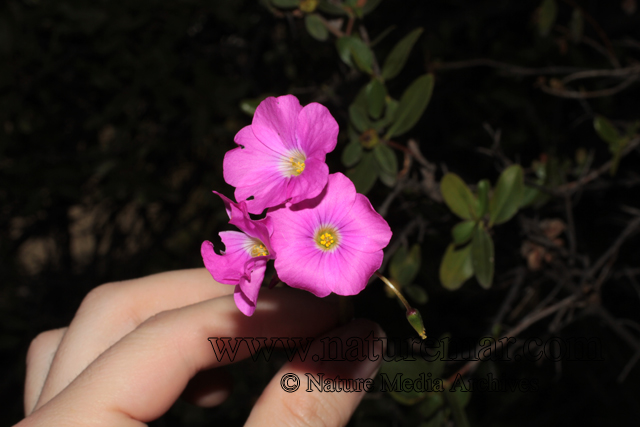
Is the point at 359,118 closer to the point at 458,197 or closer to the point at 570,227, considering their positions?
the point at 458,197

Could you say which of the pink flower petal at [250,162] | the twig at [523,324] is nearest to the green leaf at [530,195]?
the twig at [523,324]

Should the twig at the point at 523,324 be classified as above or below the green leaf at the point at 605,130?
below

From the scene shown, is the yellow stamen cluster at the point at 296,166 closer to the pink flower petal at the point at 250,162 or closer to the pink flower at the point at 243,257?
the pink flower petal at the point at 250,162

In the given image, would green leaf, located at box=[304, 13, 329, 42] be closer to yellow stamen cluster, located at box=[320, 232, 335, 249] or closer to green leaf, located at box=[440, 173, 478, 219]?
green leaf, located at box=[440, 173, 478, 219]

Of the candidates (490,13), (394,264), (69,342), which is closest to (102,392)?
(69,342)

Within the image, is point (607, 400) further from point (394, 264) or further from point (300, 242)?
point (300, 242)

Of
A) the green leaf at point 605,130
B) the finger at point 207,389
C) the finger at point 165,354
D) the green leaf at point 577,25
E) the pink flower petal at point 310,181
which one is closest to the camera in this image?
the pink flower petal at point 310,181
